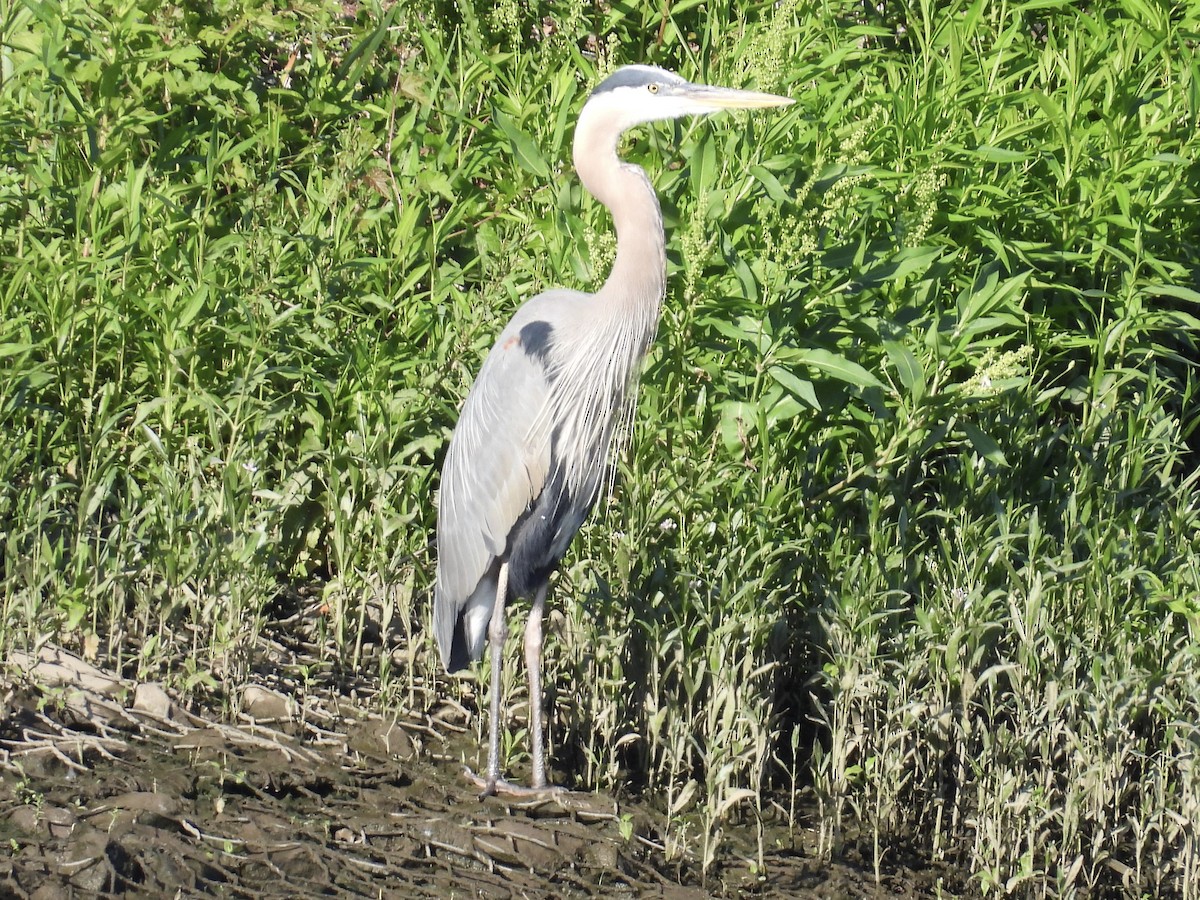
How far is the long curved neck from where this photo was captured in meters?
4.00

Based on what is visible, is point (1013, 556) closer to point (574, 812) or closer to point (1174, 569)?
point (1174, 569)

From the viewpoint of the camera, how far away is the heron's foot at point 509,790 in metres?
3.93

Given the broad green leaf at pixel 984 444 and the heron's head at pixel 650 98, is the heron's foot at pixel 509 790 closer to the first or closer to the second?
the broad green leaf at pixel 984 444

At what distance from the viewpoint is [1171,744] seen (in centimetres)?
388

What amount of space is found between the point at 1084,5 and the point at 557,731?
375 cm

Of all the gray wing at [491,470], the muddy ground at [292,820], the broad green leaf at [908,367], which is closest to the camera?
the muddy ground at [292,820]

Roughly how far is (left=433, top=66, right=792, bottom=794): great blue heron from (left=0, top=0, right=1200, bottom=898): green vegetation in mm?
171

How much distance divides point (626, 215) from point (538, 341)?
442 mm

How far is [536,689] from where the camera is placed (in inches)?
160

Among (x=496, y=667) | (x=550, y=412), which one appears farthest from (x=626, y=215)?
(x=496, y=667)

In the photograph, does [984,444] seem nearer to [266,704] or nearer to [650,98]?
[650,98]

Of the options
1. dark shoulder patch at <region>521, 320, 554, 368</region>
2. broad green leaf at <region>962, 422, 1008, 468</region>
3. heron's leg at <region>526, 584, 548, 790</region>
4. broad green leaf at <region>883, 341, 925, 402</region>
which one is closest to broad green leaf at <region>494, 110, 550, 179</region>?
dark shoulder patch at <region>521, 320, 554, 368</region>

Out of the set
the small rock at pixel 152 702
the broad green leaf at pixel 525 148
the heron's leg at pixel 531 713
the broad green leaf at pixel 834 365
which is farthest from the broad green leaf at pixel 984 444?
the small rock at pixel 152 702

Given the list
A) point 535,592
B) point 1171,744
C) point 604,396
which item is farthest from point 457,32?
point 1171,744
